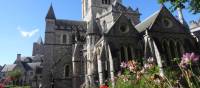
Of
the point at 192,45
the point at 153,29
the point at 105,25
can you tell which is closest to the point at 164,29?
the point at 153,29

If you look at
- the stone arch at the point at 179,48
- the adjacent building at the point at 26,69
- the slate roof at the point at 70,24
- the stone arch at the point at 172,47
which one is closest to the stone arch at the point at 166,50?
the stone arch at the point at 172,47

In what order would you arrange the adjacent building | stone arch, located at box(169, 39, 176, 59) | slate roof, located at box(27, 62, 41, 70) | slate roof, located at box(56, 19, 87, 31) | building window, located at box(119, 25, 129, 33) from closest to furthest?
stone arch, located at box(169, 39, 176, 59) → building window, located at box(119, 25, 129, 33) → slate roof, located at box(56, 19, 87, 31) → the adjacent building → slate roof, located at box(27, 62, 41, 70)

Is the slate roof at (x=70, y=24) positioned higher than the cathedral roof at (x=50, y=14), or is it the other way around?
the cathedral roof at (x=50, y=14)

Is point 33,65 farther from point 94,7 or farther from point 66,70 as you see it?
point 66,70

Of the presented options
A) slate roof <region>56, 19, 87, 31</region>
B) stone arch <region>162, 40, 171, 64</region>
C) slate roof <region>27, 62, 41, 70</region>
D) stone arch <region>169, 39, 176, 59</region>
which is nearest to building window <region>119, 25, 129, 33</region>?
stone arch <region>162, 40, 171, 64</region>

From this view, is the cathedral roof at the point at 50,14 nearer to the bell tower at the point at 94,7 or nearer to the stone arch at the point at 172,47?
the bell tower at the point at 94,7

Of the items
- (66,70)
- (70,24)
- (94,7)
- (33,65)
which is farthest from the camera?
(33,65)

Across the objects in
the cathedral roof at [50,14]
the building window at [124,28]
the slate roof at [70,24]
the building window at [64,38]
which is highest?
the cathedral roof at [50,14]

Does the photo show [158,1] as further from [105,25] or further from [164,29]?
[105,25]

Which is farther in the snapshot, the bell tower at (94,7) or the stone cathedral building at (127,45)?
the bell tower at (94,7)

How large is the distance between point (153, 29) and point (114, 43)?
15.1 ft

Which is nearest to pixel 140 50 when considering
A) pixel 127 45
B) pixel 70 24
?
pixel 127 45

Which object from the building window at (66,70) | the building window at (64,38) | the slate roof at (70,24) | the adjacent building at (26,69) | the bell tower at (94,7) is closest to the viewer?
the building window at (66,70)

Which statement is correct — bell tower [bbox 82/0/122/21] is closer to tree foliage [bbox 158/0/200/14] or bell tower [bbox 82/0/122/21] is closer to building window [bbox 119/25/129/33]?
building window [bbox 119/25/129/33]
